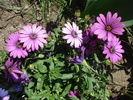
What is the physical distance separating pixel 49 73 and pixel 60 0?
1.10 m

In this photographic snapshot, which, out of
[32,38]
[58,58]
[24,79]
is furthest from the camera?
[58,58]

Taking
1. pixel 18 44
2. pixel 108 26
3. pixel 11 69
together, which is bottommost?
pixel 11 69

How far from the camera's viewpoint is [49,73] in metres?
1.64

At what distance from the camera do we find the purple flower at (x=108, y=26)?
1524mm

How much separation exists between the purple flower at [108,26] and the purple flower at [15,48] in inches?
28.9

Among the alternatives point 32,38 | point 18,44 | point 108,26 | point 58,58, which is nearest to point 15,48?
point 18,44

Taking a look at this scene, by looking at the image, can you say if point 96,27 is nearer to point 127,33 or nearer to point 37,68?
point 37,68

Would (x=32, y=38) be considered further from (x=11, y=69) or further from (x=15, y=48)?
(x=11, y=69)

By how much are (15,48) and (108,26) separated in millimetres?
938

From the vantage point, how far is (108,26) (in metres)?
1.60

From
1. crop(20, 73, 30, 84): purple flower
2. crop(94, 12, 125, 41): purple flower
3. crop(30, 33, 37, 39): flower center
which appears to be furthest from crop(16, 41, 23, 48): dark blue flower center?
crop(94, 12, 125, 41): purple flower

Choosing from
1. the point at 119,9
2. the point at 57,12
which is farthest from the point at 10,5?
the point at 119,9

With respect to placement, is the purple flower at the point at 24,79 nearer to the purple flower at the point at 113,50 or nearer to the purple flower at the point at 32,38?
the purple flower at the point at 32,38

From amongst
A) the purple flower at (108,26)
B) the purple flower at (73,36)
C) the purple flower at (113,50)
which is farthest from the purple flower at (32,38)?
the purple flower at (113,50)
